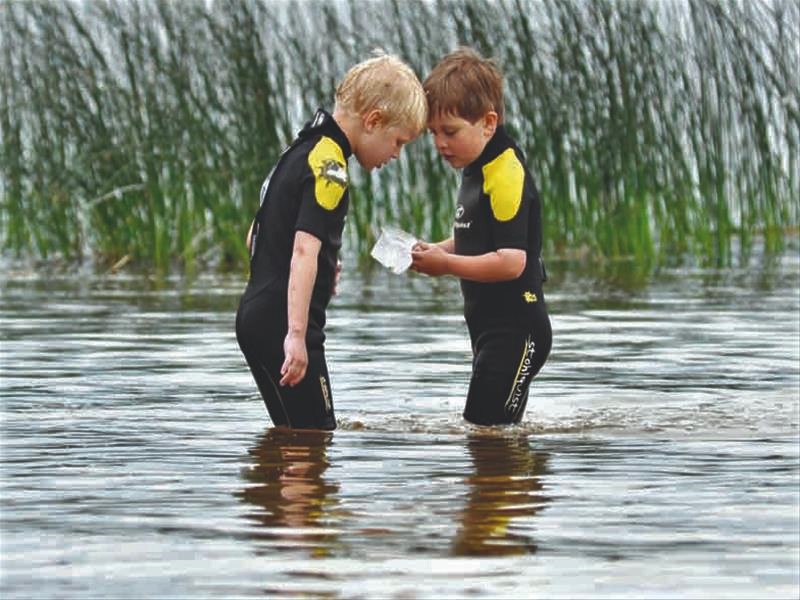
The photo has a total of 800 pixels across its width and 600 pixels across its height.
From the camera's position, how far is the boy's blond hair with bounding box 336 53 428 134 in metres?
5.83

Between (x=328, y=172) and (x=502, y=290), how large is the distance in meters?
0.74

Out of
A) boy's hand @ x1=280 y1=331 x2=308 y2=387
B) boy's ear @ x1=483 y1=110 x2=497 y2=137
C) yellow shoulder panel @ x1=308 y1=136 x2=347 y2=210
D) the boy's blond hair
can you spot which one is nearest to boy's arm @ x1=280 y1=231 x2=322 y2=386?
boy's hand @ x1=280 y1=331 x2=308 y2=387

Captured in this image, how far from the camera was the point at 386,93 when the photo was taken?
5.83 metres

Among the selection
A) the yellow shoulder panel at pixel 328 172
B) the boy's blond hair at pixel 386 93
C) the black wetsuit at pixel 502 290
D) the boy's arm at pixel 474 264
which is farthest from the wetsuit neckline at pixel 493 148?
the yellow shoulder panel at pixel 328 172

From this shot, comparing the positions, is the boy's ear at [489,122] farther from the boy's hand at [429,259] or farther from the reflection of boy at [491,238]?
the boy's hand at [429,259]

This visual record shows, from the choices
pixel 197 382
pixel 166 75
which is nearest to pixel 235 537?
pixel 197 382

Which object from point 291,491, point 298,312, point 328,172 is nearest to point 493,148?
point 328,172

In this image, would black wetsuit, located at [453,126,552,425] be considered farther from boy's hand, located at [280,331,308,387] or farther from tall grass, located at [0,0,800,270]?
tall grass, located at [0,0,800,270]

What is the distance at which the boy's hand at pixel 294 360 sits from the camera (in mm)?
5648

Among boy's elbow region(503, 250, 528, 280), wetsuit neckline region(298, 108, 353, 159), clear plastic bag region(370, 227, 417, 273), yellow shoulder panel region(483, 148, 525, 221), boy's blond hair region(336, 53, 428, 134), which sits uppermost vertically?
boy's blond hair region(336, 53, 428, 134)

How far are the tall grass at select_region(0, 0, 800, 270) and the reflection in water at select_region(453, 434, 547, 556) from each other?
29.3ft

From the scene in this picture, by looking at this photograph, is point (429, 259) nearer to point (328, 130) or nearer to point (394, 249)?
point (394, 249)

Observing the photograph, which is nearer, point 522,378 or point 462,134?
point 462,134

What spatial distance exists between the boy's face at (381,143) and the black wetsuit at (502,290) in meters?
0.39
